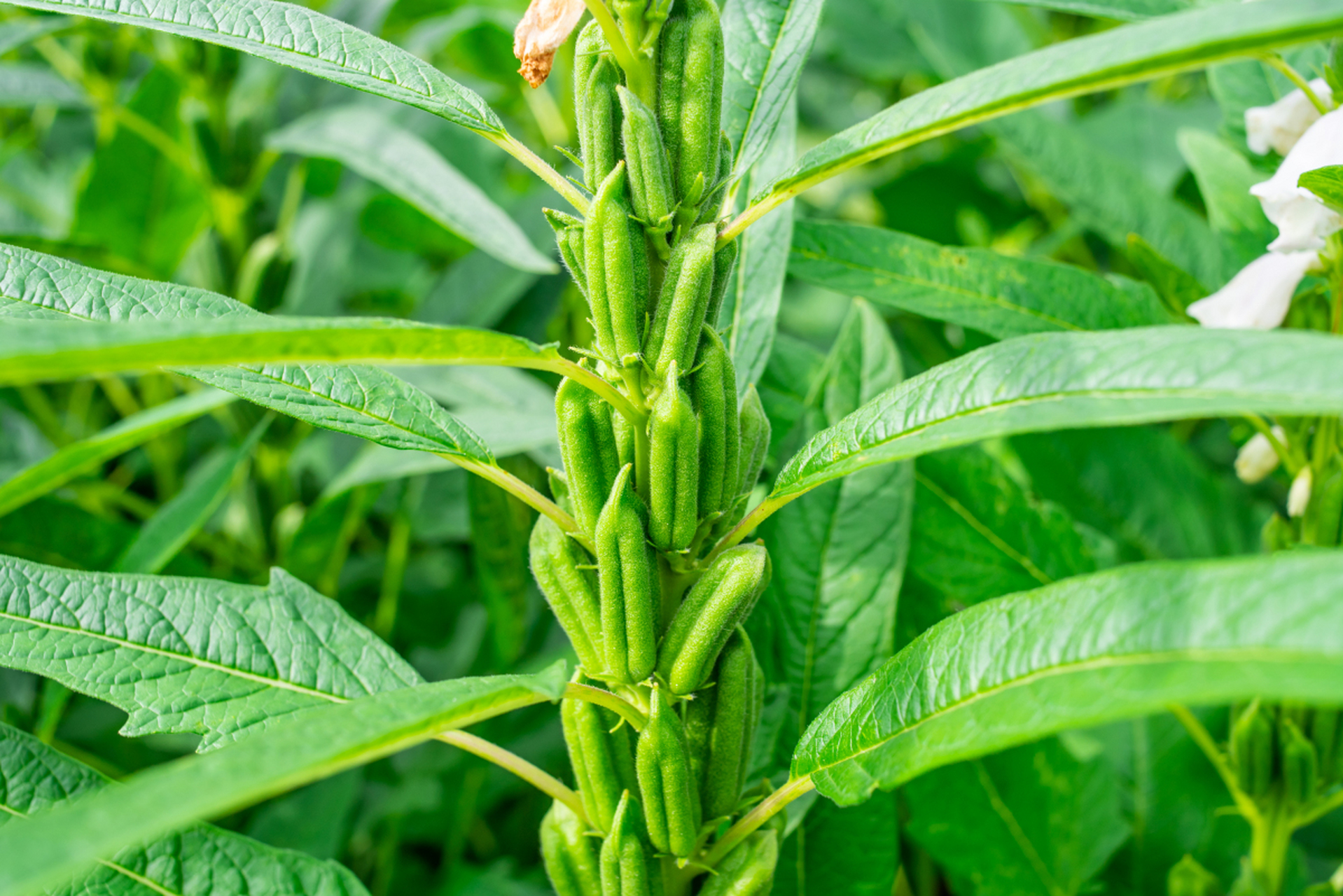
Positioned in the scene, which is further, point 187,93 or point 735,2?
point 187,93

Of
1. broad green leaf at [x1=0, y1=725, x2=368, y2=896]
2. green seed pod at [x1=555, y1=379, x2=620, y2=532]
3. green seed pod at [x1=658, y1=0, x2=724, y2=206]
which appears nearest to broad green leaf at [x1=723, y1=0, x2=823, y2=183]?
green seed pod at [x1=658, y1=0, x2=724, y2=206]

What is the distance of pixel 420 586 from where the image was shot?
1953mm

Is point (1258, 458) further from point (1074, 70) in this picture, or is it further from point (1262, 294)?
point (1074, 70)

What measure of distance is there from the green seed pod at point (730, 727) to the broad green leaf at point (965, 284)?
1.40 ft

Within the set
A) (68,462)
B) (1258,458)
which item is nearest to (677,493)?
(68,462)

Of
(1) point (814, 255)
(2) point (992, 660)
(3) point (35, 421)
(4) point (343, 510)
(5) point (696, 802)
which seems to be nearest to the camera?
(2) point (992, 660)

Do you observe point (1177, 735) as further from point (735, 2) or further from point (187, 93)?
point (187, 93)

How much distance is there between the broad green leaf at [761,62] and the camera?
33.4 inches

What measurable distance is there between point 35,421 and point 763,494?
148 centimetres

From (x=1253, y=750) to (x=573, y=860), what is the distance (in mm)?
670

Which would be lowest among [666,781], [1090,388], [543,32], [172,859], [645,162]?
[172,859]

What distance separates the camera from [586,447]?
713mm

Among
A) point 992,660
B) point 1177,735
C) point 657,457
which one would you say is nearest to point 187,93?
point 657,457

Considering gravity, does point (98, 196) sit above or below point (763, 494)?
above
